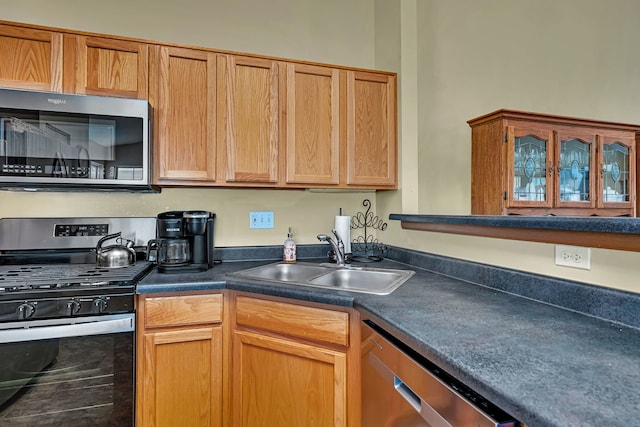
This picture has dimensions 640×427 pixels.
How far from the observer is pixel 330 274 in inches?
72.7

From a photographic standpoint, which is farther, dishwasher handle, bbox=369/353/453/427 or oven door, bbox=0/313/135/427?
oven door, bbox=0/313/135/427

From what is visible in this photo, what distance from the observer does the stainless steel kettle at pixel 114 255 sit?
5.74ft

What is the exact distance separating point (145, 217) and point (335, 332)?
1.33m

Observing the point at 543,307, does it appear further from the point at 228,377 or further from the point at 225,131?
the point at 225,131

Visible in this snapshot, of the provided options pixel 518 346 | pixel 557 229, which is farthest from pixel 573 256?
pixel 518 346

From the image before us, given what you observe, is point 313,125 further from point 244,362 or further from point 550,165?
point 550,165

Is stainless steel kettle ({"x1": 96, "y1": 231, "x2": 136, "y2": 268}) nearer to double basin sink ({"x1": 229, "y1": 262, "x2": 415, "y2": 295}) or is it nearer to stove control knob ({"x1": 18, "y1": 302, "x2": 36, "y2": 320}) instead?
stove control knob ({"x1": 18, "y1": 302, "x2": 36, "y2": 320})

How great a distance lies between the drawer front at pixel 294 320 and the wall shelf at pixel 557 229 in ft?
2.26

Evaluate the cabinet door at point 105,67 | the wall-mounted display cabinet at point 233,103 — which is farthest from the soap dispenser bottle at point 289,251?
the cabinet door at point 105,67

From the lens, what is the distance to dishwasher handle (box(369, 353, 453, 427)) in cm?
79

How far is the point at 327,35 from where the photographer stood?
2391 millimetres

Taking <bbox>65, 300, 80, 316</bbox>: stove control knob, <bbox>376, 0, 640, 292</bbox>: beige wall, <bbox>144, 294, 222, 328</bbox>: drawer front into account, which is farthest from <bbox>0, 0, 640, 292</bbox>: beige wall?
<bbox>65, 300, 80, 316</bbox>: stove control knob

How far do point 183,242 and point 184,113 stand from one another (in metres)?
0.67

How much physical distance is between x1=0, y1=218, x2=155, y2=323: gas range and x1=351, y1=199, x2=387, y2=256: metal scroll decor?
4.15ft
